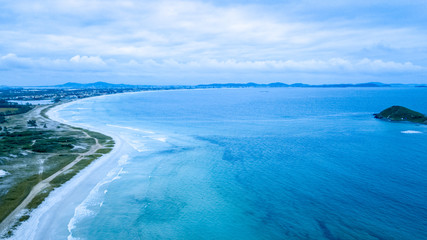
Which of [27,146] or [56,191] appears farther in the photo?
[27,146]

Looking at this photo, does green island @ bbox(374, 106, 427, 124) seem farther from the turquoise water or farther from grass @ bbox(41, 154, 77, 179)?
grass @ bbox(41, 154, 77, 179)

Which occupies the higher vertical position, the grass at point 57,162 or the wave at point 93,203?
the grass at point 57,162

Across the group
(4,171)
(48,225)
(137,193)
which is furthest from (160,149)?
(48,225)

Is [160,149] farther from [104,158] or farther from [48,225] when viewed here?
[48,225]

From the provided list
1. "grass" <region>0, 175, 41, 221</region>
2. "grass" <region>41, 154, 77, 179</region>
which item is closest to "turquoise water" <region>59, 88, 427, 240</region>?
"grass" <region>0, 175, 41, 221</region>

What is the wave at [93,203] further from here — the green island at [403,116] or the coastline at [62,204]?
the green island at [403,116]

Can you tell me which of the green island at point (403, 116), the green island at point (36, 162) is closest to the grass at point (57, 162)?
the green island at point (36, 162)

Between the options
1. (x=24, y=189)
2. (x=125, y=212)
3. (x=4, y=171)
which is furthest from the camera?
(x=4, y=171)
